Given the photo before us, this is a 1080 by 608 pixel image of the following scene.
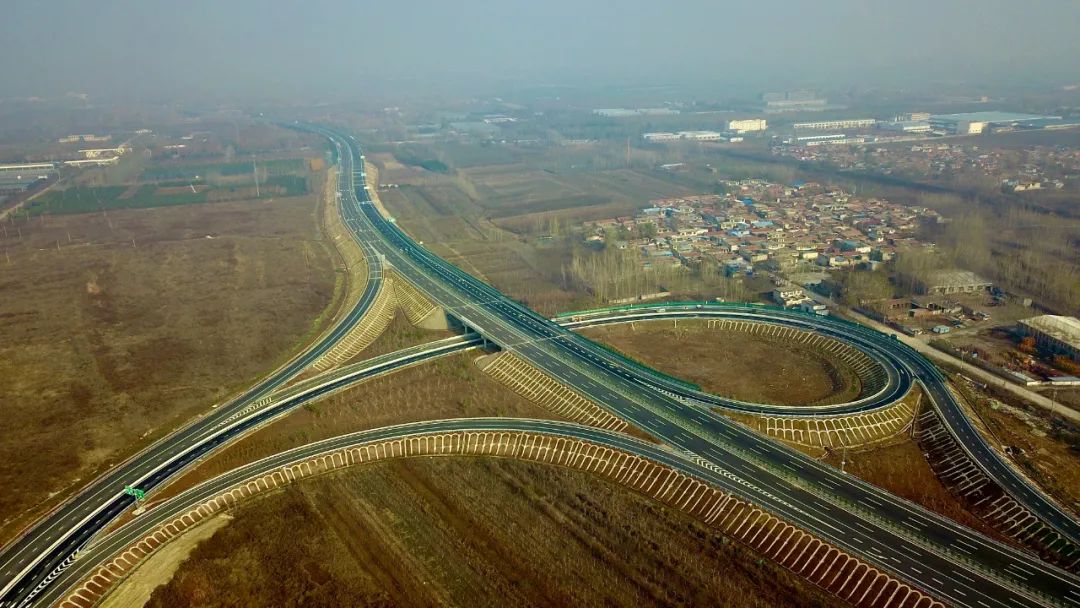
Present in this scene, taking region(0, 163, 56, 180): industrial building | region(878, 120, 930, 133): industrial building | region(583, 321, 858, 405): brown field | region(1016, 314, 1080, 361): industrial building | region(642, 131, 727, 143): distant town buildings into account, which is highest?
region(878, 120, 930, 133): industrial building

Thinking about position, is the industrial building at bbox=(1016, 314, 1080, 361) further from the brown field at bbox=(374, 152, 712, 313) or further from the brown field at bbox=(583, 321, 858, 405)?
the brown field at bbox=(374, 152, 712, 313)

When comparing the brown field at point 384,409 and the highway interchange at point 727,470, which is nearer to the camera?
the highway interchange at point 727,470

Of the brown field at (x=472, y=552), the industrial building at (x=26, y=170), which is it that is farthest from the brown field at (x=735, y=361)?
the industrial building at (x=26, y=170)

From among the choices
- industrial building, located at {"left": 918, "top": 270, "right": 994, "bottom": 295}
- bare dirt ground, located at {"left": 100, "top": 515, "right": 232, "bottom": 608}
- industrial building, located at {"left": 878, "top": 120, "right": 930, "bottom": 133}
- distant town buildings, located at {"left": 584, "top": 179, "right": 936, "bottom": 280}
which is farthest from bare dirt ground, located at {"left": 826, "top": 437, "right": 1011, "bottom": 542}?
industrial building, located at {"left": 878, "top": 120, "right": 930, "bottom": 133}

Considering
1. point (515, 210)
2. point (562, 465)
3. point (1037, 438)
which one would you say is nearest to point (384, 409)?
point (562, 465)

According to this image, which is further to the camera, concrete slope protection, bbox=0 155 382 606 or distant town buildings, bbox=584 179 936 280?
distant town buildings, bbox=584 179 936 280

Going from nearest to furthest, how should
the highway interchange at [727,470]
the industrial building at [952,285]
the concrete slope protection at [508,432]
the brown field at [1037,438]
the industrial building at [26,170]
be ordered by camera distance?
the highway interchange at [727,470] → the concrete slope protection at [508,432] → the brown field at [1037,438] → the industrial building at [952,285] → the industrial building at [26,170]

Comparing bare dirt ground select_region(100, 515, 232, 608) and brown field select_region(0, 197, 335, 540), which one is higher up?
brown field select_region(0, 197, 335, 540)

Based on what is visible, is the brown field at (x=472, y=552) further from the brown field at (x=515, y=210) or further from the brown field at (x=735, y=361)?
the brown field at (x=515, y=210)
